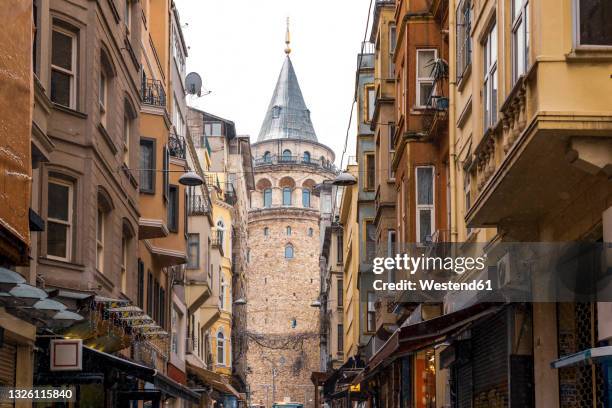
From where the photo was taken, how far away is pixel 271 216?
11631 cm

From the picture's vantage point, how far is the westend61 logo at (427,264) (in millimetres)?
14359

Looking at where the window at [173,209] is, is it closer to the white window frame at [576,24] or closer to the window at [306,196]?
the white window frame at [576,24]

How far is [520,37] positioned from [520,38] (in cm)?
1

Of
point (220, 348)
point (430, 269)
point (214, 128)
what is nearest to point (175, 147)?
point (430, 269)

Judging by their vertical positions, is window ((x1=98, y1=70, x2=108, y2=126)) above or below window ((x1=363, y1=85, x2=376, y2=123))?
below

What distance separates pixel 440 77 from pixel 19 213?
10929 mm

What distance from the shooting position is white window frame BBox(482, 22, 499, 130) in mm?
15781

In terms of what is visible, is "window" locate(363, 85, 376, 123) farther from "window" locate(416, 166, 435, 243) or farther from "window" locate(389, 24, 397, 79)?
"window" locate(416, 166, 435, 243)

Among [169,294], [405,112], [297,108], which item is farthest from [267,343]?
[405,112]

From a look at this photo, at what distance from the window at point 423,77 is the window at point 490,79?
8.20m

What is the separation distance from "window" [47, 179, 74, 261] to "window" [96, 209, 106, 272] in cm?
233


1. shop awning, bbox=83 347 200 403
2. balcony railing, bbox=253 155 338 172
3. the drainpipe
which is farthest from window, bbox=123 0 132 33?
balcony railing, bbox=253 155 338 172

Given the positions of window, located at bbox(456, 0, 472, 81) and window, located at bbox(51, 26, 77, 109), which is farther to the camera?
window, located at bbox(51, 26, 77, 109)

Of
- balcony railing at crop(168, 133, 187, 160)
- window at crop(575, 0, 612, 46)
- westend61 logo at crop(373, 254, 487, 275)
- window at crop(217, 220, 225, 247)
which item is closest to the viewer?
window at crop(575, 0, 612, 46)
